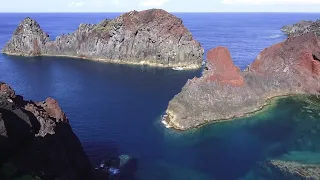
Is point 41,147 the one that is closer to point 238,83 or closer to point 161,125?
point 161,125

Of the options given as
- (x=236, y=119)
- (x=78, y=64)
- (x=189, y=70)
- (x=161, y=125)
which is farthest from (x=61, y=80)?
(x=236, y=119)

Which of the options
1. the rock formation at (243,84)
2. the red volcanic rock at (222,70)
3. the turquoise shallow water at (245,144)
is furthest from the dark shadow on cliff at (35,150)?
the red volcanic rock at (222,70)

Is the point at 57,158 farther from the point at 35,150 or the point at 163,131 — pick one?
the point at 163,131

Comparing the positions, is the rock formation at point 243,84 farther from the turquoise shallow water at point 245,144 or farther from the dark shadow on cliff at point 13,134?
the dark shadow on cliff at point 13,134

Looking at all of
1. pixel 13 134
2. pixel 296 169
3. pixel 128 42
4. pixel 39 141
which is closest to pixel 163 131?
pixel 296 169

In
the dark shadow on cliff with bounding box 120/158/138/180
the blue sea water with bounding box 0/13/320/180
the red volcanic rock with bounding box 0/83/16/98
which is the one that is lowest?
the dark shadow on cliff with bounding box 120/158/138/180

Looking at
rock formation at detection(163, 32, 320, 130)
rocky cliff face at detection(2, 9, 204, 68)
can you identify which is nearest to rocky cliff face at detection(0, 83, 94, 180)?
rock formation at detection(163, 32, 320, 130)

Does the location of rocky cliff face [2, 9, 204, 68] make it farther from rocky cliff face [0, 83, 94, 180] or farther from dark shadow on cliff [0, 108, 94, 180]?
dark shadow on cliff [0, 108, 94, 180]
